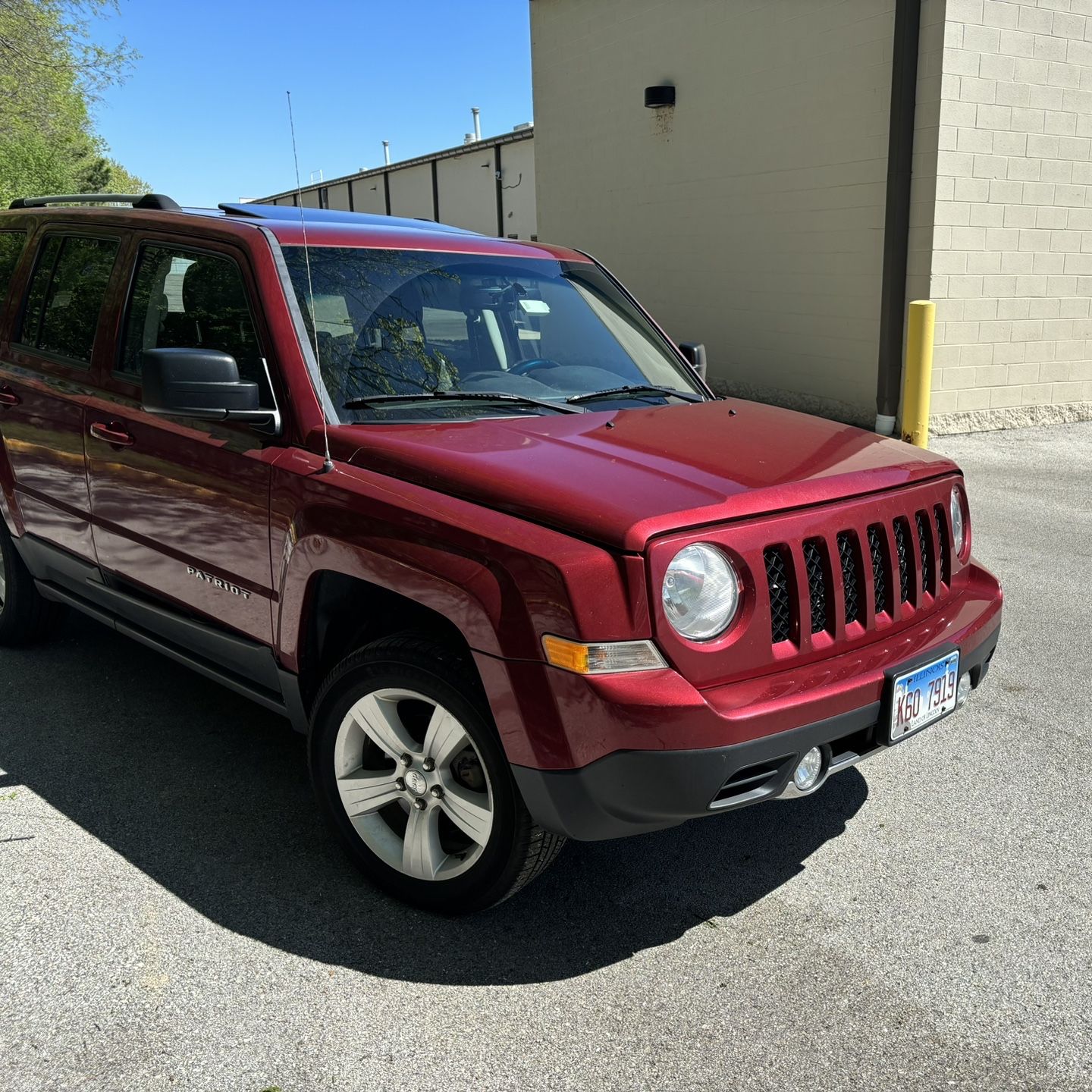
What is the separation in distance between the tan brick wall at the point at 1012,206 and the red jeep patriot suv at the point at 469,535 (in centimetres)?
688

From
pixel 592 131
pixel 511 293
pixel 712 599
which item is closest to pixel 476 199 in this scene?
pixel 592 131

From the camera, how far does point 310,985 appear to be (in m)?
2.72

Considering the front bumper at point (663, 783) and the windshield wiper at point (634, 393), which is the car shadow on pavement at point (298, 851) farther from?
the windshield wiper at point (634, 393)

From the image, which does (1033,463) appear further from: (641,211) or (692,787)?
(692,787)

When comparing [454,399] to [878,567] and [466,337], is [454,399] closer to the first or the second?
[466,337]

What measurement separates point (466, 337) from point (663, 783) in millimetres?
1785

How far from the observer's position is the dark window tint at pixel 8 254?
4.73 m

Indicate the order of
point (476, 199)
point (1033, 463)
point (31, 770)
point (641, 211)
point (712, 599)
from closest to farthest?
point (712, 599) < point (31, 770) < point (1033, 463) < point (641, 211) < point (476, 199)

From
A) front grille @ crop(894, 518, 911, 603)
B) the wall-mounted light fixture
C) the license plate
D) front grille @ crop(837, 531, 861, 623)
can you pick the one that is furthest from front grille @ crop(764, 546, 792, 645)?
the wall-mounted light fixture

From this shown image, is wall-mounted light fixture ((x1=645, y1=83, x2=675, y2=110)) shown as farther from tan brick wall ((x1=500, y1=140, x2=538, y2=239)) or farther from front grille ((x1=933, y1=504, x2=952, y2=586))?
front grille ((x1=933, y1=504, x2=952, y2=586))

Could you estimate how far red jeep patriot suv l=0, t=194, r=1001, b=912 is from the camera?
2525 mm

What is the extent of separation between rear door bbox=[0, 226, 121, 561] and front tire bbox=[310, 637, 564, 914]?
1607 mm

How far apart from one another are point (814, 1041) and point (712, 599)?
3.43 feet

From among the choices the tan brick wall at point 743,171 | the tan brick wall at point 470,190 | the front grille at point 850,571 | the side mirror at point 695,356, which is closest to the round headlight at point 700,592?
the front grille at point 850,571
